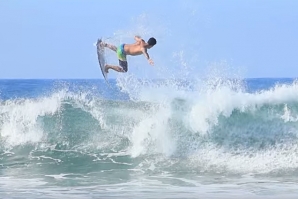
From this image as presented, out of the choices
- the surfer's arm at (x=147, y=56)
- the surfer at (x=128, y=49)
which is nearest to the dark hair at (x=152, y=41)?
the surfer at (x=128, y=49)

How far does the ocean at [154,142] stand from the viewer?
11.1 m

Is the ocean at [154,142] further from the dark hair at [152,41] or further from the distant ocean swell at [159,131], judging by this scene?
the dark hair at [152,41]

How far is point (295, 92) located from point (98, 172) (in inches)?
232

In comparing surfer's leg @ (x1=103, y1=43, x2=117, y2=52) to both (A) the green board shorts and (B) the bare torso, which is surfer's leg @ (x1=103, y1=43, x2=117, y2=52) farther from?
(B) the bare torso

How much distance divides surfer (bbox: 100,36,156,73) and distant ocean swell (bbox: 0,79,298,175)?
1.88 meters

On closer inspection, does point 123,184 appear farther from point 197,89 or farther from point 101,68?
point 197,89

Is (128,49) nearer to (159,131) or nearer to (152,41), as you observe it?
(152,41)

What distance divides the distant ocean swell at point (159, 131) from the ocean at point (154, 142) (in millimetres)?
24

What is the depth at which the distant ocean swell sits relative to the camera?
1340 centimetres

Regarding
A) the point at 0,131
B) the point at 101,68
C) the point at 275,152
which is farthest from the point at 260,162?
the point at 0,131

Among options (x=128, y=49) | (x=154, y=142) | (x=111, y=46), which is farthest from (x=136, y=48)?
(x=154, y=142)

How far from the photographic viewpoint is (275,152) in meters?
13.5

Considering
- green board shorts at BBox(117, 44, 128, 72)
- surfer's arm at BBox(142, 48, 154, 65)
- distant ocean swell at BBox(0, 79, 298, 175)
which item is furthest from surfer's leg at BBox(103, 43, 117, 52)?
distant ocean swell at BBox(0, 79, 298, 175)

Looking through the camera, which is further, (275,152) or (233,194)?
(275,152)
